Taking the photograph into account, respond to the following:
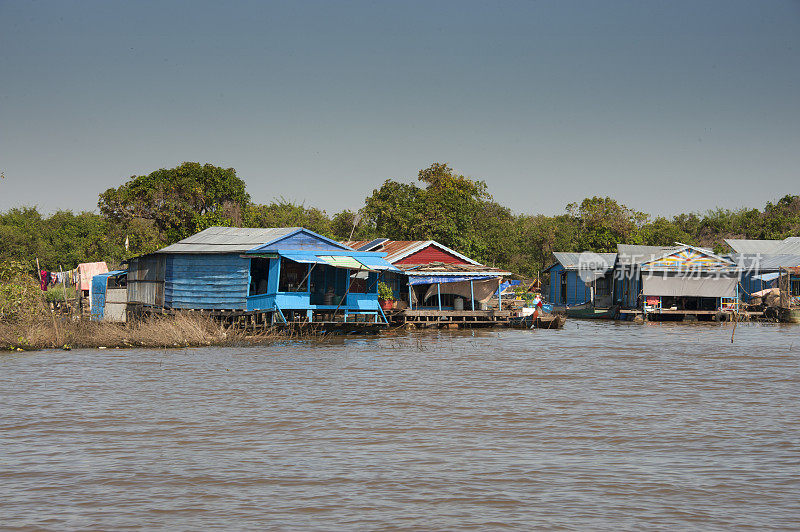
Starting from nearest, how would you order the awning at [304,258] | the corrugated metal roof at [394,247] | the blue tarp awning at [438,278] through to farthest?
1. the awning at [304,258]
2. the blue tarp awning at [438,278]
3. the corrugated metal roof at [394,247]

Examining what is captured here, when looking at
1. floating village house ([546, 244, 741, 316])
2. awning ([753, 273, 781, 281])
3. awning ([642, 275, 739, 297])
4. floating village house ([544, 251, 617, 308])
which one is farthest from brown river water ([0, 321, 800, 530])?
floating village house ([544, 251, 617, 308])

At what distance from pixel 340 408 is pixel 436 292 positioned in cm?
2199

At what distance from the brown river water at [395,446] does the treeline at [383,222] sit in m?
25.9

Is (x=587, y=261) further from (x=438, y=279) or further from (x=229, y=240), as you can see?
(x=229, y=240)

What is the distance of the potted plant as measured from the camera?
3011 centimetres

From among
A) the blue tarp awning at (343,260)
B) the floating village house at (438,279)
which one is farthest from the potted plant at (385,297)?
the blue tarp awning at (343,260)

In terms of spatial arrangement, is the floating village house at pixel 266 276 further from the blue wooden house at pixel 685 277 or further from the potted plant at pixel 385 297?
the blue wooden house at pixel 685 277

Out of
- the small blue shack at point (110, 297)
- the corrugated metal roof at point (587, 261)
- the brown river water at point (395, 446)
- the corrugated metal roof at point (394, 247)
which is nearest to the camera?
the brown river water at point (395, 446)

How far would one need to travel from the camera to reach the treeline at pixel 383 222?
44812 mm

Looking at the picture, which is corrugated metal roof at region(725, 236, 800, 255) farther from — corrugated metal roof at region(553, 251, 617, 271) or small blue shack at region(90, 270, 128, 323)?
small blue shack at region(90, 270, 128, 323)

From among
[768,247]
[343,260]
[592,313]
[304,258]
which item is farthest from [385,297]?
[768,247]

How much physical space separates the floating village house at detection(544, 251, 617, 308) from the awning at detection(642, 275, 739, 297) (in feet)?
20.7

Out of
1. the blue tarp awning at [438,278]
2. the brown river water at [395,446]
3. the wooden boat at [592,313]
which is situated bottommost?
the brown river water at [395,446]

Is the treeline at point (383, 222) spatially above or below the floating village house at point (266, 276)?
above
